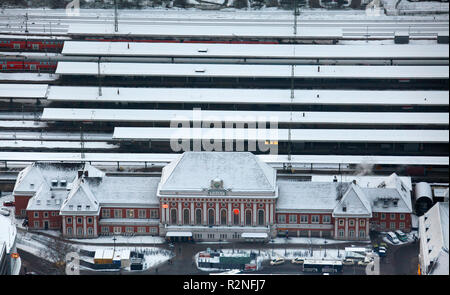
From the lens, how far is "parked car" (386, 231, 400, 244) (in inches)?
3254

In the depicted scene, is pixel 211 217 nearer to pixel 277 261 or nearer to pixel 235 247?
pixel 235 247

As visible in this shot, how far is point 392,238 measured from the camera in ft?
273

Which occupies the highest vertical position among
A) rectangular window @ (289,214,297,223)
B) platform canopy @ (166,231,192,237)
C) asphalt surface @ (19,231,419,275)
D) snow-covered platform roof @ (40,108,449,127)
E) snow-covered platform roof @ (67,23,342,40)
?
snow-covered platform roof @ (67,23,342,40)

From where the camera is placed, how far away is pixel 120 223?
3327 inches

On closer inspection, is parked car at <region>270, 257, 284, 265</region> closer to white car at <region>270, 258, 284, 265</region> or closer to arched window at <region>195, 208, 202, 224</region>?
white car at <region>270, 258, 284, 265</region>

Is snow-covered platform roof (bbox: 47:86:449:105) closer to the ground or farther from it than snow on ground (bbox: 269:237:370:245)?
farther from it

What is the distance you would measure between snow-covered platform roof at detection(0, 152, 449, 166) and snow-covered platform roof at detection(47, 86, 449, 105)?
9671 mm

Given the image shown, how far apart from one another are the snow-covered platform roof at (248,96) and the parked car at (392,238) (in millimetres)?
26821

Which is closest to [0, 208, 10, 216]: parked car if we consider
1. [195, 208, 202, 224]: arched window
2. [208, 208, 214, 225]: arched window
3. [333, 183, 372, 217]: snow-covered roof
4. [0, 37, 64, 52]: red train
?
[195, 208, 202, 224]: arched window

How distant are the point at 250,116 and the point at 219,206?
23.3 m

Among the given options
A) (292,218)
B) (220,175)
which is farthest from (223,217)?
(292,218)

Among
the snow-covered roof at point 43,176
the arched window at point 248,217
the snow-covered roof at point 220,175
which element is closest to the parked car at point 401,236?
the snow-covered roof at point 220,175
